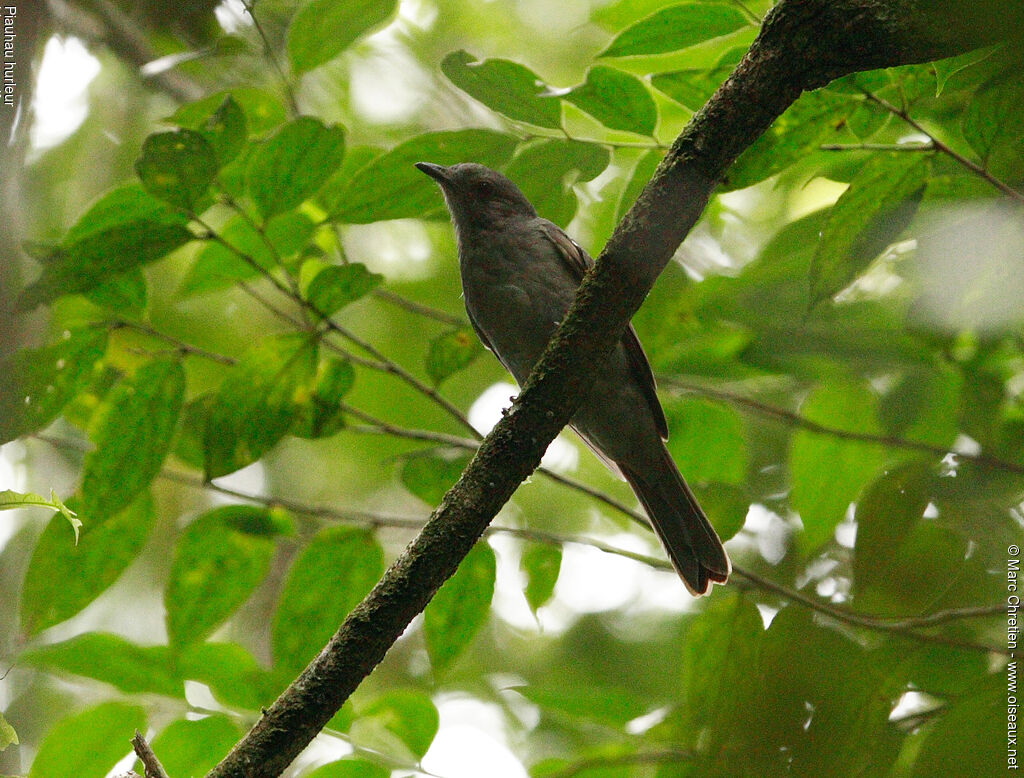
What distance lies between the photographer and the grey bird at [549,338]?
3.98m

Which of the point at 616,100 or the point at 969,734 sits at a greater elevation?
the point at 616,100

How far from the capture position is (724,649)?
3.07m

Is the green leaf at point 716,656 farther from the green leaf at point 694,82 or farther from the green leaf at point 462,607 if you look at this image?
the green leaf at point 694,82

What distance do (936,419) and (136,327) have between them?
341 centimetres

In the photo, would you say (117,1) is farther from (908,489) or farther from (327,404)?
(908,489)

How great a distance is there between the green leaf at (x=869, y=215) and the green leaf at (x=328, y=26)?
1.69 metres

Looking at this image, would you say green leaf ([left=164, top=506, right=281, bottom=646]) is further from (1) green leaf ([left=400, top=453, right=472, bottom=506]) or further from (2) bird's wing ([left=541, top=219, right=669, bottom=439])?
(2) bird's wing ([left=541, top=219, right=669, bottom=439])

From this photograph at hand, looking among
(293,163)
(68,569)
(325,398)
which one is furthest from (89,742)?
(293,163)

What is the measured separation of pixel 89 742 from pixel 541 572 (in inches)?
65.5

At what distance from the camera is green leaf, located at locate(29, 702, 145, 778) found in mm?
2955

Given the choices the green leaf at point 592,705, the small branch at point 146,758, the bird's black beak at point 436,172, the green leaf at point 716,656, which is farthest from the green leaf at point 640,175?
the small branch at point 146,758

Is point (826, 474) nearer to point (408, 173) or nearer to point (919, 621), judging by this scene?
point (919, 621)

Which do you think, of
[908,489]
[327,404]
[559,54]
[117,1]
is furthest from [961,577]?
[559,54]

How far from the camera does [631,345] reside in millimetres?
3932
